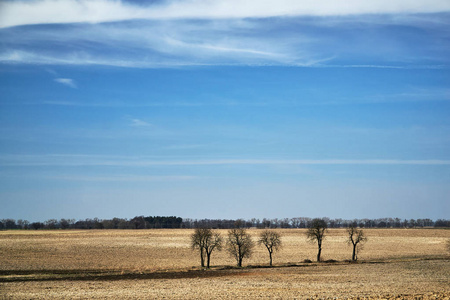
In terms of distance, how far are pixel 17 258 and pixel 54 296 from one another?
47.7 m

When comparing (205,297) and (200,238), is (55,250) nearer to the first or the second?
(200,238)

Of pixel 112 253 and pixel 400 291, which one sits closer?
pixel 400 291

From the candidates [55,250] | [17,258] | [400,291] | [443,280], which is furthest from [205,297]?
[55,250]

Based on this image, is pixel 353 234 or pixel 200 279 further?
pixel 353 234

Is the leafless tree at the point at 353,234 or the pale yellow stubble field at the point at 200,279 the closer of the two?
the pale yellow stubble field at the point at 200,279

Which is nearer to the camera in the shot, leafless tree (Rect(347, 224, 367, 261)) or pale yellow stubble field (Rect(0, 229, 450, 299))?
pale yellow stubble field (Rect(0, 229, 450, 299))

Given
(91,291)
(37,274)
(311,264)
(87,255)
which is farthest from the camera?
(87,255)

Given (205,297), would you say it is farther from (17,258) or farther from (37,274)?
(17,258)

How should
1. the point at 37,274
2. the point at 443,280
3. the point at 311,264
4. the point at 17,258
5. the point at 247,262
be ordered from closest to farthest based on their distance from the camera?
the point at 443,280, the point at 37,274, the point at 311,264, the point at 247,262, the point at 17,258

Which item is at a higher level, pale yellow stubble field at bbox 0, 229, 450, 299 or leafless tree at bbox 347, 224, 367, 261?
leafless tree at bbox 347, 224, 367, 261

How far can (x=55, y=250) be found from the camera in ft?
318

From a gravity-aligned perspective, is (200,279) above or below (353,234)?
below

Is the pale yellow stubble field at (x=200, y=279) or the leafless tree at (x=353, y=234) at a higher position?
the leafless tree at (x=353, y=234)

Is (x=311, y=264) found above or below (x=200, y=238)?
below
